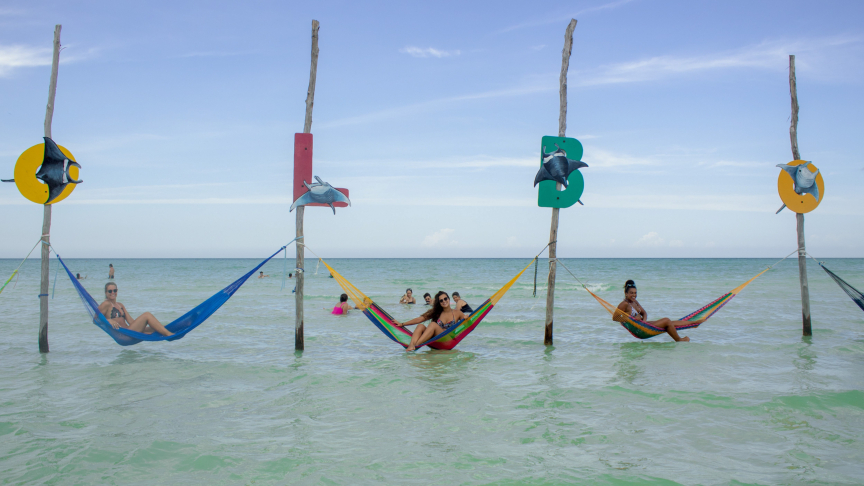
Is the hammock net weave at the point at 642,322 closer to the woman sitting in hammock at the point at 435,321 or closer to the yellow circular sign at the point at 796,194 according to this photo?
the yellow circular sign at the point at 796,194

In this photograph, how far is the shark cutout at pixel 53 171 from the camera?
19.2 ft

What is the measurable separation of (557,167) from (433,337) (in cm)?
264

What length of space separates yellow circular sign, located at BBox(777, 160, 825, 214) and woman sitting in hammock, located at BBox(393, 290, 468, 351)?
4.73 meters

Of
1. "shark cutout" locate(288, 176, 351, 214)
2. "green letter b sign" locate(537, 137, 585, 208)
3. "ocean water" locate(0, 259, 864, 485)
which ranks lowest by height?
"ocean water" locate(0, 259, 864, 485)

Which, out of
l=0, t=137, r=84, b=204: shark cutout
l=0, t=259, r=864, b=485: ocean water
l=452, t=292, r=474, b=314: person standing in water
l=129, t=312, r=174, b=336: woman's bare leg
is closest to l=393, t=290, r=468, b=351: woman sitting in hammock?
l=0, t=259, r=864, b=485: ocean water

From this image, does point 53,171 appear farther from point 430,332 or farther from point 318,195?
point 430,332

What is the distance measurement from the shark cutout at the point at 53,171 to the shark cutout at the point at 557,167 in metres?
5.57

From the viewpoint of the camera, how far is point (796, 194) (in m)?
7.15

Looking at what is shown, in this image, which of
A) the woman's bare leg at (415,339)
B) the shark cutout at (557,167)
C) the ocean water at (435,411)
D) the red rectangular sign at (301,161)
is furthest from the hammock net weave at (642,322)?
the red rectangular sign at (301,161)

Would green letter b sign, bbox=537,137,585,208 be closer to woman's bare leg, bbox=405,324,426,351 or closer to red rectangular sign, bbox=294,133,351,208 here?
woman's bare leg, bbox=405,324,426,351

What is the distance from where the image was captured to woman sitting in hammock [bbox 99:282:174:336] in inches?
244

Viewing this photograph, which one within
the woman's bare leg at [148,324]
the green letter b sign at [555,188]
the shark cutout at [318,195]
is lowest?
the woman's bare leg at [148,324]

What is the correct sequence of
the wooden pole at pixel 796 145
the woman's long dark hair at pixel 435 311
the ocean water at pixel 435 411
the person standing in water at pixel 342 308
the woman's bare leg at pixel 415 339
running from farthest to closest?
1. the person standing in water at pixel 342 308
2. the wooden pole at pixel 796 145
3. the woman's long dark hair at pixel 435 311
4. the woman's bare leg at pixel 415 339
5. the ocean water at pixel 435 411


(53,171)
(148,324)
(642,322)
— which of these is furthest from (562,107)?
(53,171)
